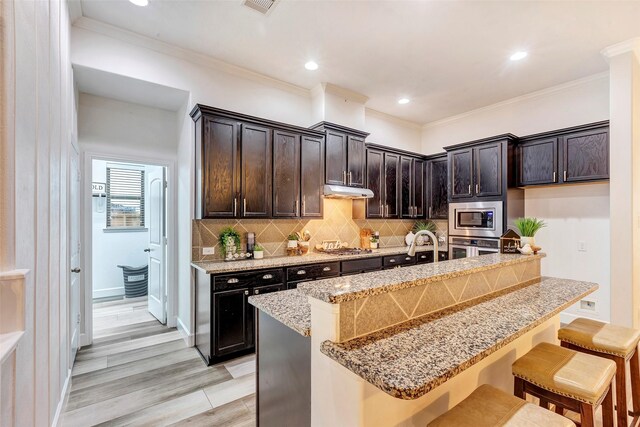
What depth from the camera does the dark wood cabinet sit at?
504cm

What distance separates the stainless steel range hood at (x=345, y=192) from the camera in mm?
3879

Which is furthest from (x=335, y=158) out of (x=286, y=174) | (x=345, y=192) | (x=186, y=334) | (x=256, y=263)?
(x=186, y=334)

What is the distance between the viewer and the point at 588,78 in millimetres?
3746

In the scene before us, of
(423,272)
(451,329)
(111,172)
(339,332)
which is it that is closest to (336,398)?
(339,332)

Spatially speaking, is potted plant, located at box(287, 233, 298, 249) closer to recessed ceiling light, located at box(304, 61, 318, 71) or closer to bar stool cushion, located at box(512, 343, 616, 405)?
recessed ceiling light, located at box(304, 61, 318, 71)

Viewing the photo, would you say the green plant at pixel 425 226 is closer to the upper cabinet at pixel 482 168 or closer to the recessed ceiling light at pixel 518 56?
the upper cabinet at pixel 482 168

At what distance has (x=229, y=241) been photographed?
3.39 meters

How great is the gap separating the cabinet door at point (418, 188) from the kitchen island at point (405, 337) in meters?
3.35

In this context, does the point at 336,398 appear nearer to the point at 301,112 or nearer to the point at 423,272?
the point at 423,272

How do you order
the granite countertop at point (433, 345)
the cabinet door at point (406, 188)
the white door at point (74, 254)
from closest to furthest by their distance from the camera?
the granite countertop at point (433, 345) → the white door at point (74, 254) → the cabinet door at point (406, 188)

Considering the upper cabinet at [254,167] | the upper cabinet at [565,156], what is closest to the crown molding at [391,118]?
the upper cabinet at [254,167]

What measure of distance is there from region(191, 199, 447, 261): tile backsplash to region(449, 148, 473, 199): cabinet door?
0.86 metres

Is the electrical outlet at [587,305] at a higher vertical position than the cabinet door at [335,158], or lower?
lower

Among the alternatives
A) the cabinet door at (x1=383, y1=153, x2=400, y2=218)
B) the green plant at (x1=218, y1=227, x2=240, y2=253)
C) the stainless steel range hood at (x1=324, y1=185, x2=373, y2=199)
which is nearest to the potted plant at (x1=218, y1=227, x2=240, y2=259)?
the green plant at (x1=218, y1=227, x2=240, y2=253)
